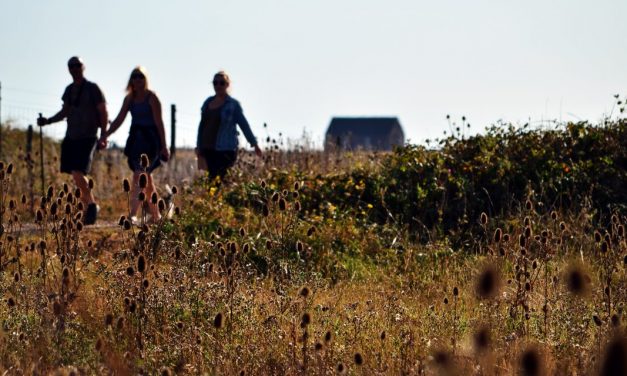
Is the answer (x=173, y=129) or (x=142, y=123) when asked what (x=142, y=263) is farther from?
(x=173, y=129)

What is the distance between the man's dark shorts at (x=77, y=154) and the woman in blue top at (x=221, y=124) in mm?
1322

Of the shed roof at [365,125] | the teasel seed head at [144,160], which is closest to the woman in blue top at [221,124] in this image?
the teasel seed head at [144,160]

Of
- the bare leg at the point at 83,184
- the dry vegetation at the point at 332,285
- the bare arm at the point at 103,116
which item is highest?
the bare arm at the point at 103,116

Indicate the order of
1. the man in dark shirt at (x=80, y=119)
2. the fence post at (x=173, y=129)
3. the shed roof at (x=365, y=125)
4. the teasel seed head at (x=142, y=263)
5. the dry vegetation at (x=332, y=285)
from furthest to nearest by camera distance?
the shed roof at (x=365, y=125)
the fence post at (x=173, y=129)
the man in dark shirt at (x=80, y=119)
the teasel seed head at (x=142, y=263)
the dry vegetation at (x=332, y=285)

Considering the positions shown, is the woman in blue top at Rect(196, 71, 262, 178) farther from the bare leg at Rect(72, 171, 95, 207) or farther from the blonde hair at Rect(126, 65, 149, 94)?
the bare leg at Rect(72, 171, 95, 207)

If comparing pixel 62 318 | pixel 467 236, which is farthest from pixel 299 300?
pixel 467 236

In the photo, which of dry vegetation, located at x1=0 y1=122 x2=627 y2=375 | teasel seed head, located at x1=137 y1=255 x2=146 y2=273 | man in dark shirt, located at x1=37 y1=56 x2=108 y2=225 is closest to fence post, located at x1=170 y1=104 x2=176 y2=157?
dry vegetation, located at x1=0 y1=122 x2=627 y2=375

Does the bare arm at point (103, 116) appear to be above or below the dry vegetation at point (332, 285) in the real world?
above

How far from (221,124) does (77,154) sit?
168 cm

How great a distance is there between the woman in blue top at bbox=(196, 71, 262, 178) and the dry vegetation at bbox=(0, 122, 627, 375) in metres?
0.43

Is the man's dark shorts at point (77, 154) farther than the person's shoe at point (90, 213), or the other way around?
the person's shoe at point (90, 213)

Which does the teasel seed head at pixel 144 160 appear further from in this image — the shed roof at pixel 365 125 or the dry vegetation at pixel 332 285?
the shed roof at pixel 365 125

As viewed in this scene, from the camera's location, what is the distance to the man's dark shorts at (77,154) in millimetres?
10641

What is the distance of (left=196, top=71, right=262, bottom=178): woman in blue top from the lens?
36.8ft
